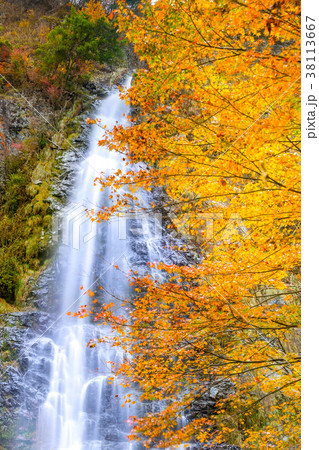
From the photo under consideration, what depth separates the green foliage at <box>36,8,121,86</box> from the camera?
45.1 feet

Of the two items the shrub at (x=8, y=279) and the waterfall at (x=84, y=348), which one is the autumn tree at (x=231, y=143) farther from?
the shrub at (x=8, y=279)

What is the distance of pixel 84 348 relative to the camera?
8570 mm

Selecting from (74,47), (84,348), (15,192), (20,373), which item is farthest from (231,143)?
(74,47)

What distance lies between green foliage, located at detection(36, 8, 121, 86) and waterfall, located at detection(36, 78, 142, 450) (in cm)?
485

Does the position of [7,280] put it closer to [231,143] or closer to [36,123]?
[36,123]

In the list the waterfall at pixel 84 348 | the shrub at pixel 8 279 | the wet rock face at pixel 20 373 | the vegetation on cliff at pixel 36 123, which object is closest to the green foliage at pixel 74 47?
the vegetation on cliff at pixel 36 123

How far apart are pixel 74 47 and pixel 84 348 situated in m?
12.9

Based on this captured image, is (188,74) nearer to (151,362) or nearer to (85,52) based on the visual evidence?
(151,362)

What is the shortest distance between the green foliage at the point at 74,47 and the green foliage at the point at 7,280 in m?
9.41

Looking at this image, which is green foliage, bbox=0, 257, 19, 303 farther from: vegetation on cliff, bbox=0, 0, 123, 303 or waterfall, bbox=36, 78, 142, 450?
waterfall, bbox=36, 78, 142, 450

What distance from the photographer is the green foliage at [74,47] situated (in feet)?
45.1
